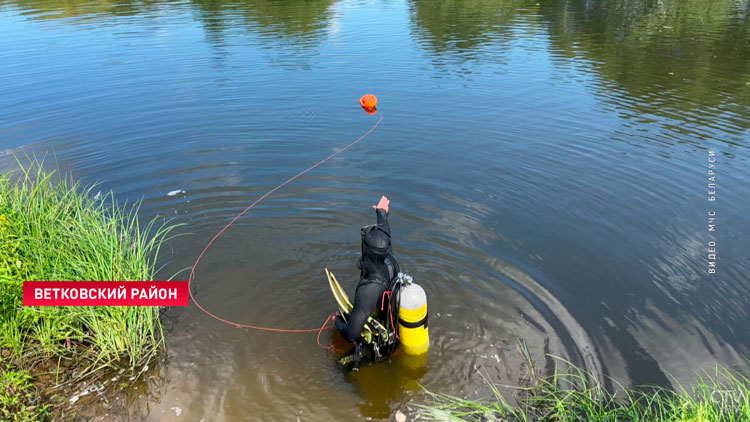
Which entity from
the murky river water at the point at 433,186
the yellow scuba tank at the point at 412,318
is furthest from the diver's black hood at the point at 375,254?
the murky river water at the point at 433,186

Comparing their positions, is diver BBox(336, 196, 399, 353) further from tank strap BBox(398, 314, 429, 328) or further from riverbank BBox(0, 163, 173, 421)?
riverbank BBox(0, 163, 173, 421)

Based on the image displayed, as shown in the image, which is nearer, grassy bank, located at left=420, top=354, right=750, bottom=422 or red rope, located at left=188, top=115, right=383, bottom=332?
grassy bank, located at left=420, top=354, right=750, bottom=422

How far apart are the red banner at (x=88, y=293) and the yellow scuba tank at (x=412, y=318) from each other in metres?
3.13

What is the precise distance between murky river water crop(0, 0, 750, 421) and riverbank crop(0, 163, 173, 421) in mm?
695

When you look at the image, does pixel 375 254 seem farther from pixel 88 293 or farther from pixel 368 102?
pixel 368 102

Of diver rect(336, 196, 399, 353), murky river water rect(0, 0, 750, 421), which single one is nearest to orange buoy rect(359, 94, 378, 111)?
murky river water rect(0, 0, 750, 421)

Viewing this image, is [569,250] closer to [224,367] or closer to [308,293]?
[308,293]

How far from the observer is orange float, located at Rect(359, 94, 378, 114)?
14.9 m

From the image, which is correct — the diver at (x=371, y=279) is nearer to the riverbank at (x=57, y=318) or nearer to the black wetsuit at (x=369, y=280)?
the black wetsuit at (x=369, y=280)

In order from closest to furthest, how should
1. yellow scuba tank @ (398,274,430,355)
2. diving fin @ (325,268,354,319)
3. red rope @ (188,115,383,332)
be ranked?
yellow scuba tank @ (398,274,430,355) < diving fin @ (325,268,354,319) < red rope @ (188,115,383,332)

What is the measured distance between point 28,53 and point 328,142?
17678 millimetres

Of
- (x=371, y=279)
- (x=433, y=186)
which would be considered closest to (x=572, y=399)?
(x=371, y=279)

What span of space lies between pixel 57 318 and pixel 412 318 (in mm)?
4069

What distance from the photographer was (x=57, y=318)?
5.53m
